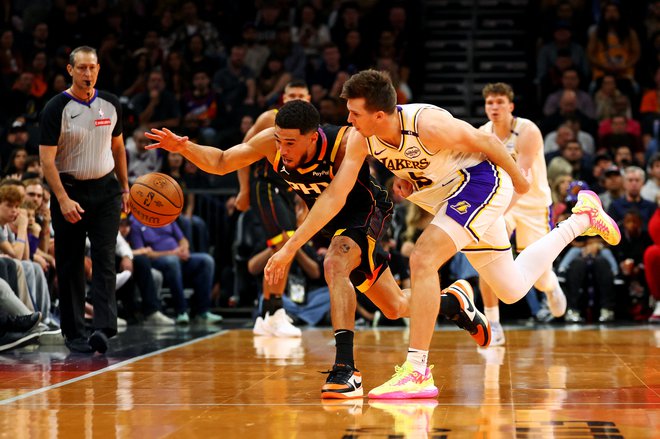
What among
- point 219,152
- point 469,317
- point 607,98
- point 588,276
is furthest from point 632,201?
point 219,152

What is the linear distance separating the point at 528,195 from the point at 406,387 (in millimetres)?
3552

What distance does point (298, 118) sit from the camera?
18.1 feet

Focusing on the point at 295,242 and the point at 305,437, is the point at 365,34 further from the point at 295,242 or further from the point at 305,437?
the point at 305,437

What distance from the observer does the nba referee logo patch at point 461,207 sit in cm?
562

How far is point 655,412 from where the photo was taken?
16.1ft

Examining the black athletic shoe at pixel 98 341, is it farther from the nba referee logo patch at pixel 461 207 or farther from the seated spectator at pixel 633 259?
the seated spectator at pixel 633 259

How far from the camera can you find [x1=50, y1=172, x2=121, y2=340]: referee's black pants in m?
7.64

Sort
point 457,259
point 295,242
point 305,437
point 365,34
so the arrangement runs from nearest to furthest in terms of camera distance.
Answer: point 305,437
point 295,242
point 457,259
point 365,34

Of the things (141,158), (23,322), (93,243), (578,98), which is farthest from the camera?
(578,98)

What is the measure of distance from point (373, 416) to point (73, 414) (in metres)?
1.40

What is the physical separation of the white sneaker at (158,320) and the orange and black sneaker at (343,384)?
5.49 metres

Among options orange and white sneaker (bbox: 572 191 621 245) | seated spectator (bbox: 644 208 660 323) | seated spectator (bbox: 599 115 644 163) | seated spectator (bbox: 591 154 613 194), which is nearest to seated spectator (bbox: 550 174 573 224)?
seated spectator (bbox: 591 154 613 194)

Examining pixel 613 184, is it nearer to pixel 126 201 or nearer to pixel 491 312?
pixel 491 312

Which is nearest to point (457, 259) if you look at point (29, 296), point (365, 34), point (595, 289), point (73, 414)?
point (595, 289)
